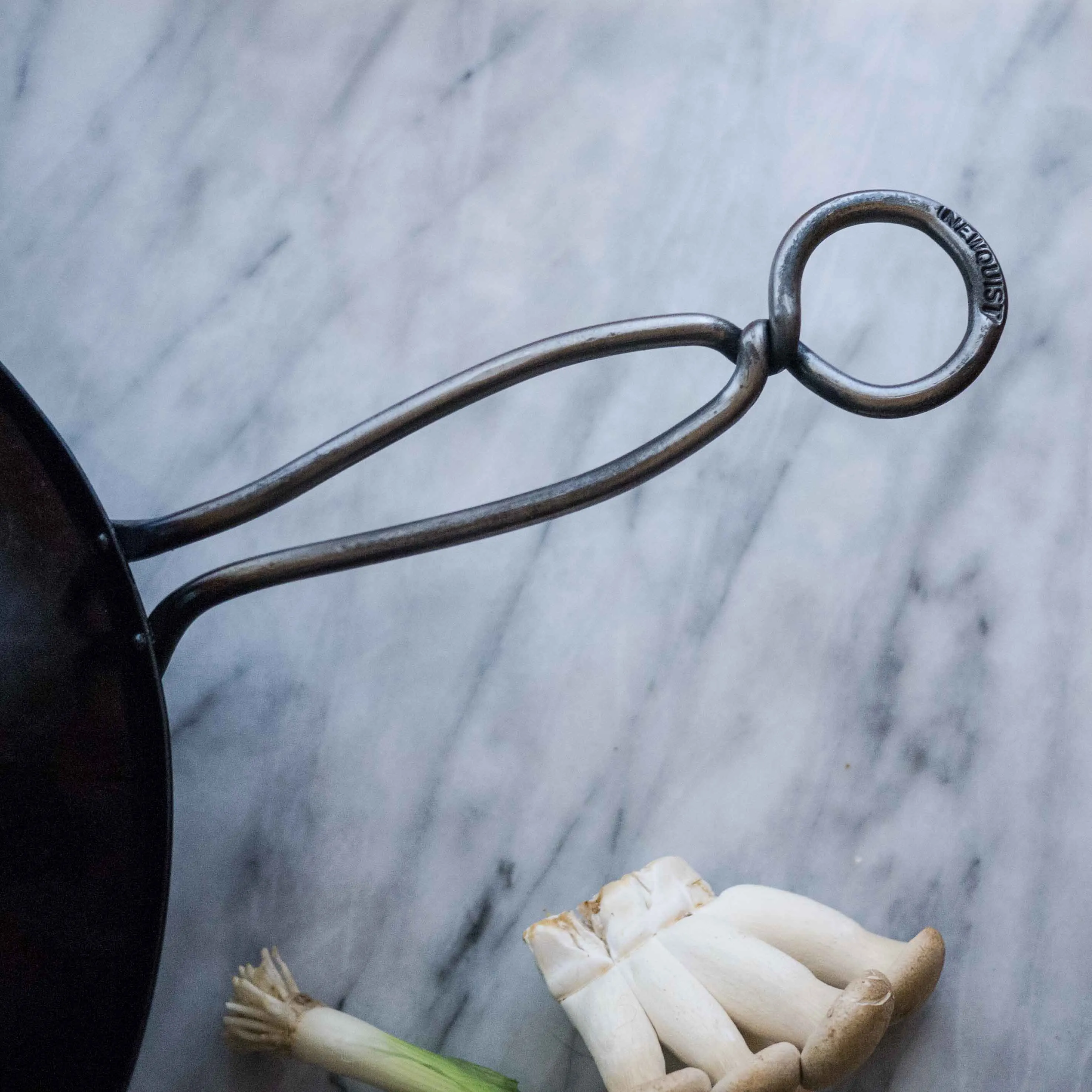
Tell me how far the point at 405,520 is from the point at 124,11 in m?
0.34

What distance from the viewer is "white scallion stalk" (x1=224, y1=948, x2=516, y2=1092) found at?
0.48 metres

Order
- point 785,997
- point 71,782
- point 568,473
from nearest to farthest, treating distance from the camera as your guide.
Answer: point 71,782 → point 785,997 → point 568,473

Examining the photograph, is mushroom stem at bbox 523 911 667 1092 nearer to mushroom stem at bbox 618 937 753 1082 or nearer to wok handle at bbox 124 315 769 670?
mushroom stem at bbox 618 937 753 1082

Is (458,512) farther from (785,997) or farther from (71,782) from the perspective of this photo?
(785,997)

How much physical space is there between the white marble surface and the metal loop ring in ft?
0.63

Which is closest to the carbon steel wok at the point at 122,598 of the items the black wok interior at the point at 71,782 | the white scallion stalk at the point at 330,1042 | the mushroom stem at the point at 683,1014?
→ the black wok interior at the point at 71,782

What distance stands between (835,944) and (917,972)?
0.04m

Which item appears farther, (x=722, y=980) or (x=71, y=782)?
(x=722, y=980)

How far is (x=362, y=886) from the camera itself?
0.53 m

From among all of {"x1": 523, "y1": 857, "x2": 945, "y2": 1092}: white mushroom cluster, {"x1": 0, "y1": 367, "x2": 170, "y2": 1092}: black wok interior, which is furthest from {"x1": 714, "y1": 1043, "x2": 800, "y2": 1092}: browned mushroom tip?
{"x1": 0, "y1": 367, "x2": 170, "y2": 1092}: black wok interior

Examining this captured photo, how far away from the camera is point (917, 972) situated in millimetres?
488

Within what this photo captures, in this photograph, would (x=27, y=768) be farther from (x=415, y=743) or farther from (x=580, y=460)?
(x=580, y=460)

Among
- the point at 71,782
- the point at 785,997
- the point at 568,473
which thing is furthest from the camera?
the point at 568,473

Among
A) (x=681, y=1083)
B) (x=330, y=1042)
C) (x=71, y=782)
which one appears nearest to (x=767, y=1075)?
(x=681, y=1083)
